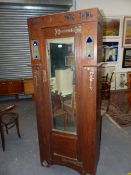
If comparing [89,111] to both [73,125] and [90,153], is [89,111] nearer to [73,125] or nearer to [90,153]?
[73,125]

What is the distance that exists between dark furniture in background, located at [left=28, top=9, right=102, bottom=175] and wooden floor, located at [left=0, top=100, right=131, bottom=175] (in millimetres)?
219

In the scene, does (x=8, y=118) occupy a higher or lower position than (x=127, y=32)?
lower

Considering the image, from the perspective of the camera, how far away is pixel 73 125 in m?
1.73

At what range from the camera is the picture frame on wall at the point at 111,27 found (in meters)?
4.32

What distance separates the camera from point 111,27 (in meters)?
4.35

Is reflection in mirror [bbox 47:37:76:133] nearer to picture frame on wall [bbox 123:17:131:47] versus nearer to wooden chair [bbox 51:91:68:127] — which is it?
wooden chair [bbox 51:91:68:127]

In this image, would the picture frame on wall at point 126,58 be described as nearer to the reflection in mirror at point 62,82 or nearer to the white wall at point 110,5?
the white wall at point 110,5

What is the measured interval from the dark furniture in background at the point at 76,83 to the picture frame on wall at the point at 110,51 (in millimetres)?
2960

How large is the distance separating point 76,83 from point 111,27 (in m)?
3.43

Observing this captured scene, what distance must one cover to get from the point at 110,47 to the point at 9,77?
287cm

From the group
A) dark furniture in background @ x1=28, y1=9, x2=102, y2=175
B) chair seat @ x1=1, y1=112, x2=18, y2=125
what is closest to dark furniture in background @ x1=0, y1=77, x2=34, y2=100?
chair seat @ x1=1, y1=112, x2=18, y2=125

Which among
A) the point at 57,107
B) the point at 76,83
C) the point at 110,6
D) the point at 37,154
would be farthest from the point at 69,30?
the point at 110,6

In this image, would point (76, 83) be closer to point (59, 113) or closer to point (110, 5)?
point (59, 113)

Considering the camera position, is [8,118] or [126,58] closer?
[8,118]
